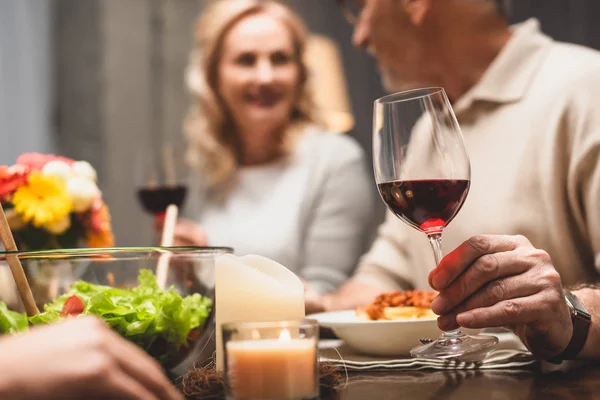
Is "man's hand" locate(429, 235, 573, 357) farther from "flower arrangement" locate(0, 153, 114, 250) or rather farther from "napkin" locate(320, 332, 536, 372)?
"flower arrangement" locate(0, 153, 114, 250)

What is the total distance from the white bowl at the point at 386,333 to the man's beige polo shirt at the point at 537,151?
58 cm

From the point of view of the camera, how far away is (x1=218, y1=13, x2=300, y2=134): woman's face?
8.36 feet

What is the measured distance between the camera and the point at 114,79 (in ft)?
12.1

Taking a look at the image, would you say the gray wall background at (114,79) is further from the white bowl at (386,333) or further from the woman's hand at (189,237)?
the white bowl at (386,333)

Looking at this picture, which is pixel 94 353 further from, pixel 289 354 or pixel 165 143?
pixel 165 143

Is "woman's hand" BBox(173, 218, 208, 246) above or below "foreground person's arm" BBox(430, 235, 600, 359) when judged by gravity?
below

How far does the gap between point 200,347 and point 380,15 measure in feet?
4.11

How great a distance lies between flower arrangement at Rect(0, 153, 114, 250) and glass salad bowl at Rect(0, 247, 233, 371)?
38 cm

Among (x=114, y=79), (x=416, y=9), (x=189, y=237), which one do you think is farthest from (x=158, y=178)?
(x=114, y=79)

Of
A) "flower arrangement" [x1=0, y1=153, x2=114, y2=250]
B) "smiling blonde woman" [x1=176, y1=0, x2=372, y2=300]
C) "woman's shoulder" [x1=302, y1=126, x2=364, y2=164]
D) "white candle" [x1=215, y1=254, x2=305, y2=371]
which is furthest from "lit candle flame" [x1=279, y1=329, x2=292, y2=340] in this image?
"woman's shoulder" [x1=302, y1=126, x2=364, y2=164]

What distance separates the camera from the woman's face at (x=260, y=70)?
2.55 m

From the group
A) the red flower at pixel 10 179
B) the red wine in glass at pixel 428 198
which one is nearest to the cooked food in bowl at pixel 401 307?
the red wine in glass at pixel 428 198

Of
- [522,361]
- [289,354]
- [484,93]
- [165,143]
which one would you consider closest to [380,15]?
[484,93]

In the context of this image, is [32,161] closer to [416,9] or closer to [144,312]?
[144,312]
